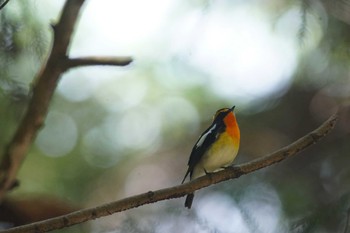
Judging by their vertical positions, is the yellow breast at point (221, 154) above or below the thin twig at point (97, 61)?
Answer: below

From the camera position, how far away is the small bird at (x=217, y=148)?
2320 millimetres

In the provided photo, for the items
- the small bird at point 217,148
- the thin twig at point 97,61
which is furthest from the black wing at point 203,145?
the thin twig at point 97,61

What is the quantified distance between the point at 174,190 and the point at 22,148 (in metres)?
0.65

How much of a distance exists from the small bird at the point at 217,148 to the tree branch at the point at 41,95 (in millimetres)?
587

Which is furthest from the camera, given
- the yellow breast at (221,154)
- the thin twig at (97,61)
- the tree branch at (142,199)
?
the yellow breast at (221,154)

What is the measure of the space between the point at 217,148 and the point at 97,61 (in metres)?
0.59

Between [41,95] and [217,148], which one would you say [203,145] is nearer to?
[217,148]

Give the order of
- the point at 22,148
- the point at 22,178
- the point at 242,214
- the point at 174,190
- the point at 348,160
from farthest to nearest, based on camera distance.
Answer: the point at 22,178 < the point at 348,160 < the point at 242,214 < the point at 22,148 < the point at 174,190

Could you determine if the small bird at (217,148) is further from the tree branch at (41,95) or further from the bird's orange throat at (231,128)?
the tree branch at (41,95)

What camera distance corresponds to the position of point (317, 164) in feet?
10.6

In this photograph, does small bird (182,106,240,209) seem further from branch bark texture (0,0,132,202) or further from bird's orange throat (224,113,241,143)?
branch bark texture (0,0,132,202)

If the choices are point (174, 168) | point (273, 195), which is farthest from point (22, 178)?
point (273, 195)

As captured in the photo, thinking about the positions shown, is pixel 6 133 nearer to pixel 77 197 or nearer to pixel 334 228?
pixel 77 197

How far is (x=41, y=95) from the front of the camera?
6.77ft
